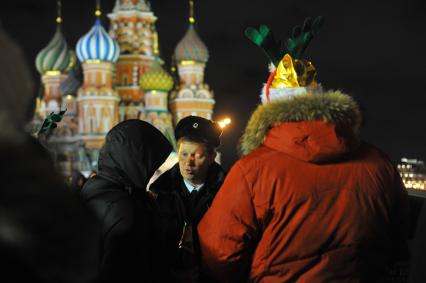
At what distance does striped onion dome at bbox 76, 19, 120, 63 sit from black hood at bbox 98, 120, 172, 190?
35.8 metres

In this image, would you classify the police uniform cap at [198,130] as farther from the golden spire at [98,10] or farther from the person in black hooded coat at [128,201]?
the golden spire at [98,10]

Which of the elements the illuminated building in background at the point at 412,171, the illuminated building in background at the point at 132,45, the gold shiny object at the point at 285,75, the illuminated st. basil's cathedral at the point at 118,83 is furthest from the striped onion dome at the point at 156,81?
the gold shiny object at the point at 285,75

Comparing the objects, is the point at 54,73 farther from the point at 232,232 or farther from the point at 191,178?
the point at 232,232

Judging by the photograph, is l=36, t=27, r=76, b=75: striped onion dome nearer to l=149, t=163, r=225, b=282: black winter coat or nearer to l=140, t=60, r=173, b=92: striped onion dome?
l=140, t=60, r=173, b=92: striped onion dome

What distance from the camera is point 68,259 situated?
115cm

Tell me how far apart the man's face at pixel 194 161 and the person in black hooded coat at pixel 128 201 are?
3.50 feet

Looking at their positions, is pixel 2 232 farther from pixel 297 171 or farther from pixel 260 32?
pixel 260 32

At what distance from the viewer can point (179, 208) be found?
3504 mm

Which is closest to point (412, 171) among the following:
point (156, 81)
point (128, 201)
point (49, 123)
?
point (49, 123)

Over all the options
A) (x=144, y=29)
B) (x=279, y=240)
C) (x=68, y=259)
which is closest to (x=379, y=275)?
(x=279, y=240)

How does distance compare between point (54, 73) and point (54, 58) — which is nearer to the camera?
point (54, 58)

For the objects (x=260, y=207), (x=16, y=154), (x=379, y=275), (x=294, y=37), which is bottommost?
(x=379, y=275)

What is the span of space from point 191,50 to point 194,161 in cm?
3715

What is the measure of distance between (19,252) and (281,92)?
1.94 m
